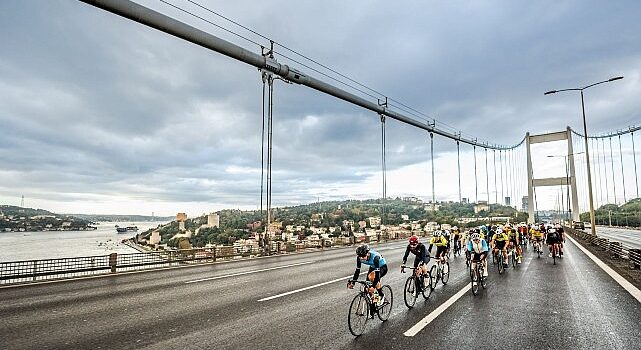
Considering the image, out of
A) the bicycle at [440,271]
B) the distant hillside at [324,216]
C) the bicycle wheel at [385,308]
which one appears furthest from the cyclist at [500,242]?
the distant hillside at [324,216]

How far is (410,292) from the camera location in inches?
334

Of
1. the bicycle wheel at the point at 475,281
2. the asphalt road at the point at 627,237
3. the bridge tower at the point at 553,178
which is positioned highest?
the bridge tower at the point at 553,178

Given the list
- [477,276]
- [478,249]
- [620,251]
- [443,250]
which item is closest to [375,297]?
[477,276]

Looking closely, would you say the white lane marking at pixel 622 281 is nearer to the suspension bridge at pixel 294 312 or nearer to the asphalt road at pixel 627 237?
the suspension bridge at pixel 294 312

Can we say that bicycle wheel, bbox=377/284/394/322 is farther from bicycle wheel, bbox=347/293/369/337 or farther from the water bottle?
bicycle wheel, bbox=347/293/369/337

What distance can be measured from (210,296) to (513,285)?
29.3 ft

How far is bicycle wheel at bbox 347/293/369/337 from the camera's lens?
20.3ft

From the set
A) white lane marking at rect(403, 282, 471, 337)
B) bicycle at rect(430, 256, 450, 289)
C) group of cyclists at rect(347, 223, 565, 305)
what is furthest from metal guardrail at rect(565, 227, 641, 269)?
white lane marking at rect(403, 282, 471, 337)

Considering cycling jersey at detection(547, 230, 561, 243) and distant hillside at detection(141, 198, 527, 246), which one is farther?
distant hillside at detection(141, 198, 527, 246)

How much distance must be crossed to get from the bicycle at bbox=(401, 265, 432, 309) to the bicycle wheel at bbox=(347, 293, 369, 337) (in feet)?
6.60

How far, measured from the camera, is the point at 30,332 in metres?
6.59

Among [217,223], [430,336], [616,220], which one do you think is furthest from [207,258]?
[616,220]

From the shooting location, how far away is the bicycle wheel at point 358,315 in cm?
618

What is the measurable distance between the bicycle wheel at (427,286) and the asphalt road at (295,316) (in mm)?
267
